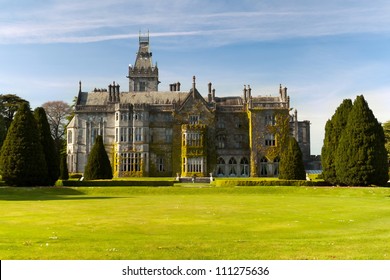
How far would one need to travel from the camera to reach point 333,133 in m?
46.8

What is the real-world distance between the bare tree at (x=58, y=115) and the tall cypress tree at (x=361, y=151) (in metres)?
56.7

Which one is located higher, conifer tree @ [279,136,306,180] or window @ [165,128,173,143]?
window @ [165,128,173,143]

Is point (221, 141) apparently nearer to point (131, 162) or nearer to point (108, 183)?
point (131, 162)

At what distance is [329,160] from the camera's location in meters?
45.1

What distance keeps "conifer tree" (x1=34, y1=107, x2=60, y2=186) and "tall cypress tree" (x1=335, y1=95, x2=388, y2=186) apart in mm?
24921

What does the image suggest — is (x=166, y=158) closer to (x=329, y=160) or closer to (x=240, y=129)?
(x=240, y=129)

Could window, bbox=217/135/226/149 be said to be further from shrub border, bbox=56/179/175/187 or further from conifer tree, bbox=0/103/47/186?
conifer tree, bbox=0/103/47/186

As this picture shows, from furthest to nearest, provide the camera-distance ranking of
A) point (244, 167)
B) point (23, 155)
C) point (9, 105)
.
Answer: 1. point (9, 105)
2. point (244, 167)
3. point (23, 155)

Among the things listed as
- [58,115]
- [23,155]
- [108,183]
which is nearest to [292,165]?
[108,183]

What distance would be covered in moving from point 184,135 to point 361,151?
29124 mm

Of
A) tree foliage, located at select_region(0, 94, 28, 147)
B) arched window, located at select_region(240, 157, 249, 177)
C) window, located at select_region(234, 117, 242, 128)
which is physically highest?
tree foliage, located at select_region(0, 94, 28, 147)

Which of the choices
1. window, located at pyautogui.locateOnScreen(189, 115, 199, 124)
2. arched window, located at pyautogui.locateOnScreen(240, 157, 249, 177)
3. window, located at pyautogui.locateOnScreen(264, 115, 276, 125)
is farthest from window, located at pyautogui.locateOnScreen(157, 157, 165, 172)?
window, located at pyautogui.locateOnScreen(264, 115, 276, 125)

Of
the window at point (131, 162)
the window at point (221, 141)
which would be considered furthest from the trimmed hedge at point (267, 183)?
the window at point (221, 141)

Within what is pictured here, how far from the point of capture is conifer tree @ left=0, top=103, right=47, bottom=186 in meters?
40.0
